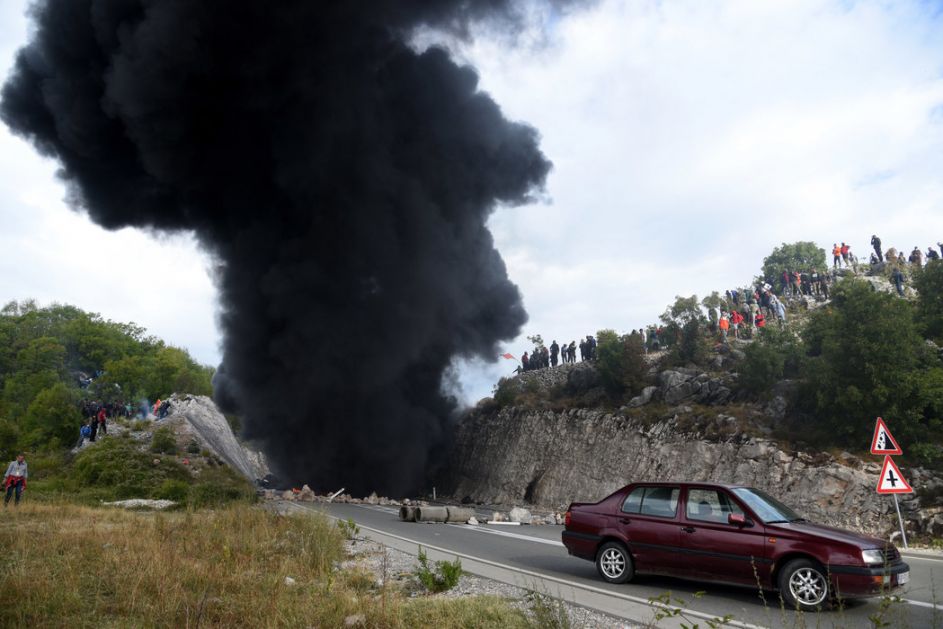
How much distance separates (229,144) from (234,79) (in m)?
4.92

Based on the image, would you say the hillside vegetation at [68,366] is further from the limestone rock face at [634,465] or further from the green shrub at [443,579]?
the green shrub at [443,579]

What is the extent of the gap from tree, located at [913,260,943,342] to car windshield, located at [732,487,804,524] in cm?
1842

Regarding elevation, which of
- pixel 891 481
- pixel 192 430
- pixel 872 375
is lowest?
pixel 891 481

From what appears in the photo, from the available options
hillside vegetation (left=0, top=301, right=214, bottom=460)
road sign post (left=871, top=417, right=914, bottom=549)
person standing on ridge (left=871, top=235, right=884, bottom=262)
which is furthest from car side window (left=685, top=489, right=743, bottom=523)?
hillside vegetation (left=0, top=301, right=214, bottom=460)

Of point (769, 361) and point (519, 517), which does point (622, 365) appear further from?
point (519, 517)

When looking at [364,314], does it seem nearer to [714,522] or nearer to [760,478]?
[760,478]

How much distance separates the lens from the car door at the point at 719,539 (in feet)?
23.1

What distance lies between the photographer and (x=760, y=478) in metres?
20.8

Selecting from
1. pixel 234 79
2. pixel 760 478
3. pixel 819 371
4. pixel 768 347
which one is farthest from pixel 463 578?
pixel 234 79

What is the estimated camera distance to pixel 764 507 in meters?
7.61

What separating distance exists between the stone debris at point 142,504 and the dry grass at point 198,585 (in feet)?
27.5

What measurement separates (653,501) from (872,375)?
Result: 15.1 metres

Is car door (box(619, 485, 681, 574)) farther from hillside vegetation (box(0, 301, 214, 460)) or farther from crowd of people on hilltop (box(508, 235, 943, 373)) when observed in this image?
hillside vegetation (box(0, 301, 214, 460))

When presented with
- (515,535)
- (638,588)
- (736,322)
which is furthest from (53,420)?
(638,588)
